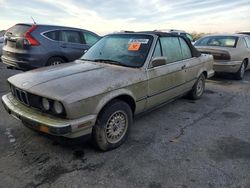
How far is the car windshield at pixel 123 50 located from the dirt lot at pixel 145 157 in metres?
1.17

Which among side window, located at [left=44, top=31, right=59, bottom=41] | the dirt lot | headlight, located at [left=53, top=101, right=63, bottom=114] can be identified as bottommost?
the dirt lot

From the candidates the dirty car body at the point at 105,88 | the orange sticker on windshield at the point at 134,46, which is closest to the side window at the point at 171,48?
the dirty car body at the point at 105,88

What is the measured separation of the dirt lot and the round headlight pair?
453mm

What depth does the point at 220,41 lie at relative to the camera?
8438 mm

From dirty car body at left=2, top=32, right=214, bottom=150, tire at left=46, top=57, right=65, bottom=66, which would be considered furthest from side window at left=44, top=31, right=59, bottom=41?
dirty car body at left=2, top=32, right=214, bottom=150

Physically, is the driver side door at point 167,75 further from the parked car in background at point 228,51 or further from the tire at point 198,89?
the parked car in background at point 228,51

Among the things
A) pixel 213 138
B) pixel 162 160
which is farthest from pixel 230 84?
pixel 162 160

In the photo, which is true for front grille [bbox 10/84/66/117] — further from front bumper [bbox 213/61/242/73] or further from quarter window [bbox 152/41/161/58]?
front bumper [bbox 213/61/242/73]

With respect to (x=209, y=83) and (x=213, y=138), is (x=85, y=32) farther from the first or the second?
A: (x=213, y=138)

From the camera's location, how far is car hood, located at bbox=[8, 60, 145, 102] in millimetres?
2885

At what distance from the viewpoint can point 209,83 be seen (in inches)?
305

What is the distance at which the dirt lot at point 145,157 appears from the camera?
272 centimetres

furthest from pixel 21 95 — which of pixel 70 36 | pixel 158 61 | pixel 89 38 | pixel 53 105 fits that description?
pixel 89 38

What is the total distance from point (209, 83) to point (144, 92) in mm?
4645
